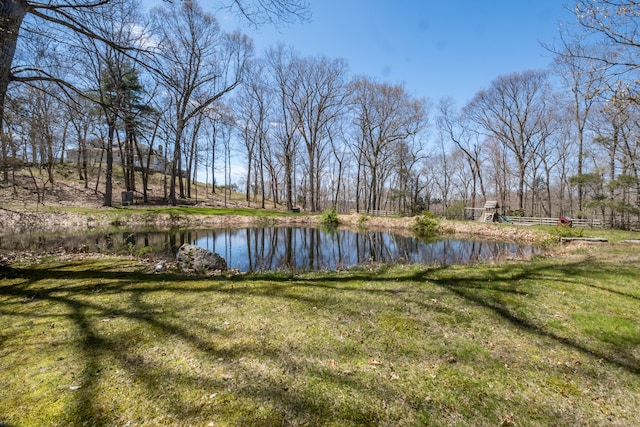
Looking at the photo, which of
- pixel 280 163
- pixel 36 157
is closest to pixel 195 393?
pixel 36 157

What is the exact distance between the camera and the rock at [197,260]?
701 cm

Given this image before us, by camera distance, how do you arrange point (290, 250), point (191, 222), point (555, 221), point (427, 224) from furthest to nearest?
point (191, 222), point (555, 221), point (427, 224), point (290, 250)

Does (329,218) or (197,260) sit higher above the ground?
(329,218)

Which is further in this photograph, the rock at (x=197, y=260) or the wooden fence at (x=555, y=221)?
the wooden fence at (x=555, y=221)

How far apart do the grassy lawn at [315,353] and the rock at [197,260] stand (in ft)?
5.71

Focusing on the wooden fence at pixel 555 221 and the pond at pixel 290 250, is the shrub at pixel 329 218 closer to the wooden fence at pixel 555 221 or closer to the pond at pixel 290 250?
the pond at pixel 290 250

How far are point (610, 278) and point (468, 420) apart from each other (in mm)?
6008

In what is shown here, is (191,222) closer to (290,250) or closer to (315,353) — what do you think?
(290,250)

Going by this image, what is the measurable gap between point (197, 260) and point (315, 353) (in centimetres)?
516

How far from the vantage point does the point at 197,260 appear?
715cm

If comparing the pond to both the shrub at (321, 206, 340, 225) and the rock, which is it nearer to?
the rock

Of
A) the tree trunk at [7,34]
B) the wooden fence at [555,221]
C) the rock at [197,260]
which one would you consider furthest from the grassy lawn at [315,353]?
the wooden fence at [555,221]

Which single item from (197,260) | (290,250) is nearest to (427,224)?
(290,250)

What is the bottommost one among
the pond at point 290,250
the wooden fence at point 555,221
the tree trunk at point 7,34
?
the pond at point 290,250
